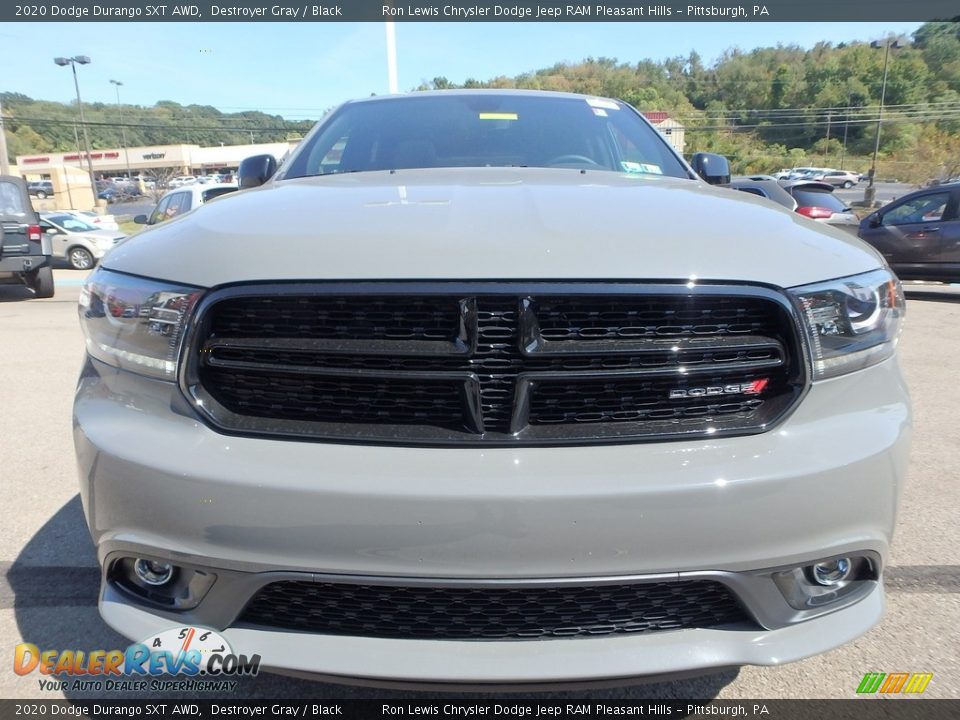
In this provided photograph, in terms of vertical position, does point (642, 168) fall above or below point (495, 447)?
above

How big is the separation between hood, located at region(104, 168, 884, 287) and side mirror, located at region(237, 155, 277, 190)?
1.12 m

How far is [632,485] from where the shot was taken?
134 centimetres

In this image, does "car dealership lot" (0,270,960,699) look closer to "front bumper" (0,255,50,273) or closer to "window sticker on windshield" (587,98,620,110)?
"window sticker on windshield" (587,98,620,110)

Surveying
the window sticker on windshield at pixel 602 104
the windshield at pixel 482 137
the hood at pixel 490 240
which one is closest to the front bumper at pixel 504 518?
the hood at pixel 490 240

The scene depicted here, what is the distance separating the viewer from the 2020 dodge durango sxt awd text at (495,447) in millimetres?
1354

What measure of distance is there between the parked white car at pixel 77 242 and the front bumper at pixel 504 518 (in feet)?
58.9

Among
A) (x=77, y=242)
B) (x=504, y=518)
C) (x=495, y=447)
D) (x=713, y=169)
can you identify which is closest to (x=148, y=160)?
(x=77, y=242)

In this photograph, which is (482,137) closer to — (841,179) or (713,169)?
(713,169)

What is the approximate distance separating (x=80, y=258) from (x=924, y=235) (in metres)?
18.6

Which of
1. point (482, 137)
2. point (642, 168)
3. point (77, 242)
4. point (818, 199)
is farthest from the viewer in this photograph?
point (77, 242)

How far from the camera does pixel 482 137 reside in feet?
9.35

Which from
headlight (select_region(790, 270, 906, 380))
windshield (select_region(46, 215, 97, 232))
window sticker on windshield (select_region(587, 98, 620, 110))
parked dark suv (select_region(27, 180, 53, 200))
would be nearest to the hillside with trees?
parked dark suv (select_region(27, 180, 53, 200))

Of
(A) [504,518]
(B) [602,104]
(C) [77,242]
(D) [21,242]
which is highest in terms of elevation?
(B) [602,104]

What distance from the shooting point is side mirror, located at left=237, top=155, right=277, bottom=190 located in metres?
2.95
